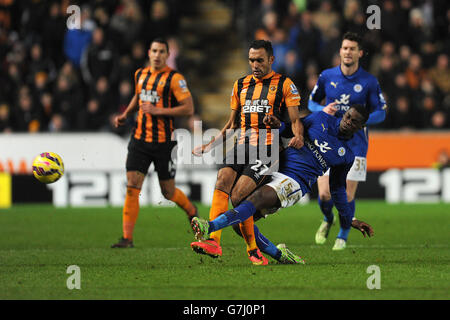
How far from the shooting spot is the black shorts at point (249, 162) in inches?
301

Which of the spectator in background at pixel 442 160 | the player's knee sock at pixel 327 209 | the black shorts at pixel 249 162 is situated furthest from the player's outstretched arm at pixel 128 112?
the spectator in background at pixel 442 160

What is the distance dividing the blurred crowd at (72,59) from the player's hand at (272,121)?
8.27 metres

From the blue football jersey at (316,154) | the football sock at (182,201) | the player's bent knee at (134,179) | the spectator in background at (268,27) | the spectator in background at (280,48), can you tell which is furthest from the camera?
the spectator in background at (268,27)

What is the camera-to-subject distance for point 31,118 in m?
16.1

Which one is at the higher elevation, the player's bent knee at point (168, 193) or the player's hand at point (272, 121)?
the player's hand at point (272, 121)

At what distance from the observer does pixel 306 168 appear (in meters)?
7.68

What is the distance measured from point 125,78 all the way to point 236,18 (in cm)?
411

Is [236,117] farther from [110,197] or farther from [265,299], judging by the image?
[110,197]

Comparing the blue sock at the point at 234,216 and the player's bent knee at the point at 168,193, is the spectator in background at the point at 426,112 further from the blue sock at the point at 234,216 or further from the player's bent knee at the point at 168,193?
the blue sock at the point at 234,216

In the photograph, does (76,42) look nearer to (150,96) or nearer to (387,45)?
(387,45)

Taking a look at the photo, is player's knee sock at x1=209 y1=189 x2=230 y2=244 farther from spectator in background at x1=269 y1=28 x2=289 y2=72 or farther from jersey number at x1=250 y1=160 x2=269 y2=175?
spectator in background at x1=269 y1=28 x2=289 y2=72

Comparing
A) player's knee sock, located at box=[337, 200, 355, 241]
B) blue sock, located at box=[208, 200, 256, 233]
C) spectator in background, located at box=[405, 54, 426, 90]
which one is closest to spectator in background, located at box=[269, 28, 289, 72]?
spectator in background, located at box=[405, 54, 426, 90]

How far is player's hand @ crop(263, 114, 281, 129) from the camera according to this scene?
25.1 ft

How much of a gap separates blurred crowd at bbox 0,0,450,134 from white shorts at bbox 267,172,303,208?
28.3 feet
